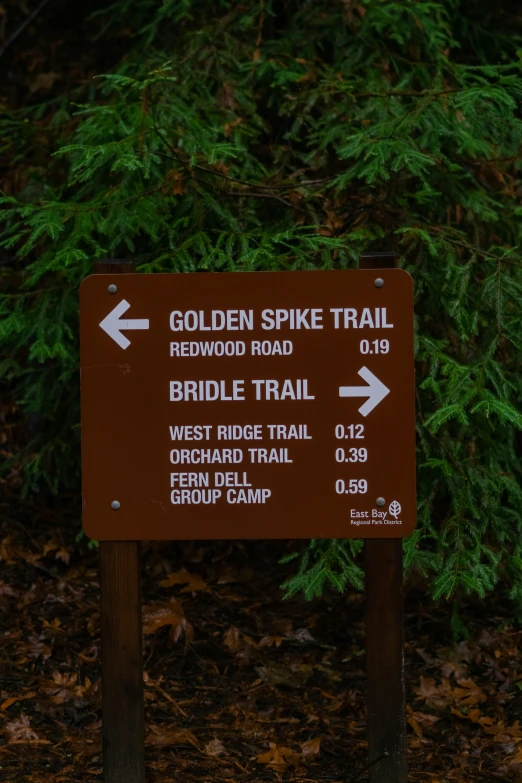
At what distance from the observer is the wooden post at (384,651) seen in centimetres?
337

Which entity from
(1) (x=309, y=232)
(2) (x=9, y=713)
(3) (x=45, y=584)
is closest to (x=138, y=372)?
(1) (x=309, y=232)

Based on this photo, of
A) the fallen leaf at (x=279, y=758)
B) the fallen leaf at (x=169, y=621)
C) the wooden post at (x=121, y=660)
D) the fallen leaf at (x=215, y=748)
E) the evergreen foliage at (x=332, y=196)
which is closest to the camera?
the wooden post at (x=121, y=660)

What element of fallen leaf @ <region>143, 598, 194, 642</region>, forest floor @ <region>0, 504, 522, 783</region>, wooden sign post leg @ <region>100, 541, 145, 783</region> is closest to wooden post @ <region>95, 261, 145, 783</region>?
wooden sign post leg @ <region>100, 541, 145, 783</region>

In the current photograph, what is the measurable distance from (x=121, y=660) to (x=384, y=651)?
101 centimetres

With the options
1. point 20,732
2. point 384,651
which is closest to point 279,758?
point 384,651

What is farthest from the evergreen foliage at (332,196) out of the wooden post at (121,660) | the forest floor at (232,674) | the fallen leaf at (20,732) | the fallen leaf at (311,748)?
the fallen leaf at (20,732)

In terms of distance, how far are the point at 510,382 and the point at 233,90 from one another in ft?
7.57

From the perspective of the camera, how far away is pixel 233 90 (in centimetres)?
524

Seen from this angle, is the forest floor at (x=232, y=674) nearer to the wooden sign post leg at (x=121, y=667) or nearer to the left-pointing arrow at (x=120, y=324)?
the wooden sign post leg at (x=121, y=667)

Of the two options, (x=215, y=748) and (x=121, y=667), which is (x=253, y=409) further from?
(x=215, y=748)

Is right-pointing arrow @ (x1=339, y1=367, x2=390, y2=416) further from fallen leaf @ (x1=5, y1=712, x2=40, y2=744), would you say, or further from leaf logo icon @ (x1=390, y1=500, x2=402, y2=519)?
fallen leaf @ (x1=5, y1=712, x2=40, y2=744)

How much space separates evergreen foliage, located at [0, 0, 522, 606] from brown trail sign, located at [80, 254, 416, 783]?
860 mm

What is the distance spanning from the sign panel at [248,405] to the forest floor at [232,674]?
1.35 m

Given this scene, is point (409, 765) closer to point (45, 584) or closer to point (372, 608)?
point (372, 608)
